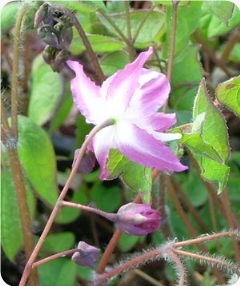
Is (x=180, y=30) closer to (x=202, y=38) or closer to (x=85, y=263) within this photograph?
(x=202, y=38)

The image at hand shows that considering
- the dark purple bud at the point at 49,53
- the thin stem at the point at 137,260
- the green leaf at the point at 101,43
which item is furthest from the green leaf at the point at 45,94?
the thin stem at the point at 137,260

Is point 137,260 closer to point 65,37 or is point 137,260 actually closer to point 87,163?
point 87,163

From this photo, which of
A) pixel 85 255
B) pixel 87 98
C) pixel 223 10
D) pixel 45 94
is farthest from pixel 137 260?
pixel 45 94

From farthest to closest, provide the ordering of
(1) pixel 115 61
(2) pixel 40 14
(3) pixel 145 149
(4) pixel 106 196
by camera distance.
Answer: (4) pixel 106 196
(1) pixel 115 61
(2) pixel 40 14
(3) pixel 145 149

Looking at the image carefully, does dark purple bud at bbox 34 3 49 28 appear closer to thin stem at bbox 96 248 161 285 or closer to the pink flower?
the pink flower

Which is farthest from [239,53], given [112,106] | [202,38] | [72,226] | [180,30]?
[112,106]

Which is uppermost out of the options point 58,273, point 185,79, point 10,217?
point 185,79

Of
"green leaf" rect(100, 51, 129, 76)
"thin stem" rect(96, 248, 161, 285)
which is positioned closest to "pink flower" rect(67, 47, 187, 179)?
"thin stem" rect(96, 248, 161, 285)
